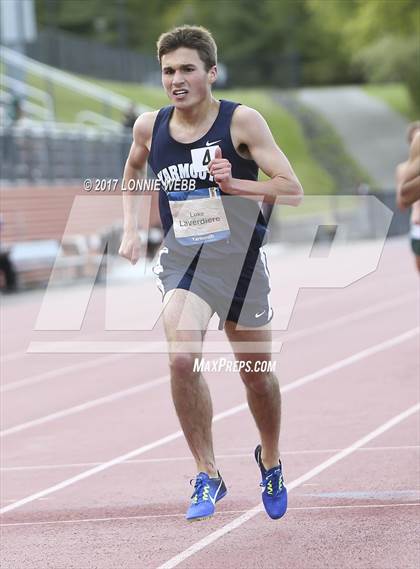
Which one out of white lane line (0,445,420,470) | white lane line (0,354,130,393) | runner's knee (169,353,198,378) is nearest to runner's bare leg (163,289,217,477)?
runner's knee (169,353,198,378)

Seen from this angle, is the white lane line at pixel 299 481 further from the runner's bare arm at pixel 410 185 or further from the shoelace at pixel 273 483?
the runner's bare arm at pixel 410 185

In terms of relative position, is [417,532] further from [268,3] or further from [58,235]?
[268,3]

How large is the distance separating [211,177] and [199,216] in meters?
0.20

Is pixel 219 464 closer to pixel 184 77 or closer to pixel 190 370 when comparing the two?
pixel 190 370

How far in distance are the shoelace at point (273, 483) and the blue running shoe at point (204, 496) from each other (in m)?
0.24

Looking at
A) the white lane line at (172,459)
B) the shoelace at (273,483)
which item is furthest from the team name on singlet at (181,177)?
the white lane line at (172,459)

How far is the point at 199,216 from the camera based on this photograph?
6.20 meters

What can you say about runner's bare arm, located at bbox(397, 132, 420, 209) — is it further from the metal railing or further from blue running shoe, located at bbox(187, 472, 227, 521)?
the metal railing

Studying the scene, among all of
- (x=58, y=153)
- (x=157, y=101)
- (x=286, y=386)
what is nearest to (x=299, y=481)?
(x=286, y=386)

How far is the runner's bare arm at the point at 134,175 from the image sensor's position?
6.40 m

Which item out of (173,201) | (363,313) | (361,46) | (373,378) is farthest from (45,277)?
(361,46)

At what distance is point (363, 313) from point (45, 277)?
8729 mm

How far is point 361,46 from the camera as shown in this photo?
3054 inches

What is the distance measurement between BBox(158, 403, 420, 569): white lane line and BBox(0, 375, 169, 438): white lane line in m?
2.69
